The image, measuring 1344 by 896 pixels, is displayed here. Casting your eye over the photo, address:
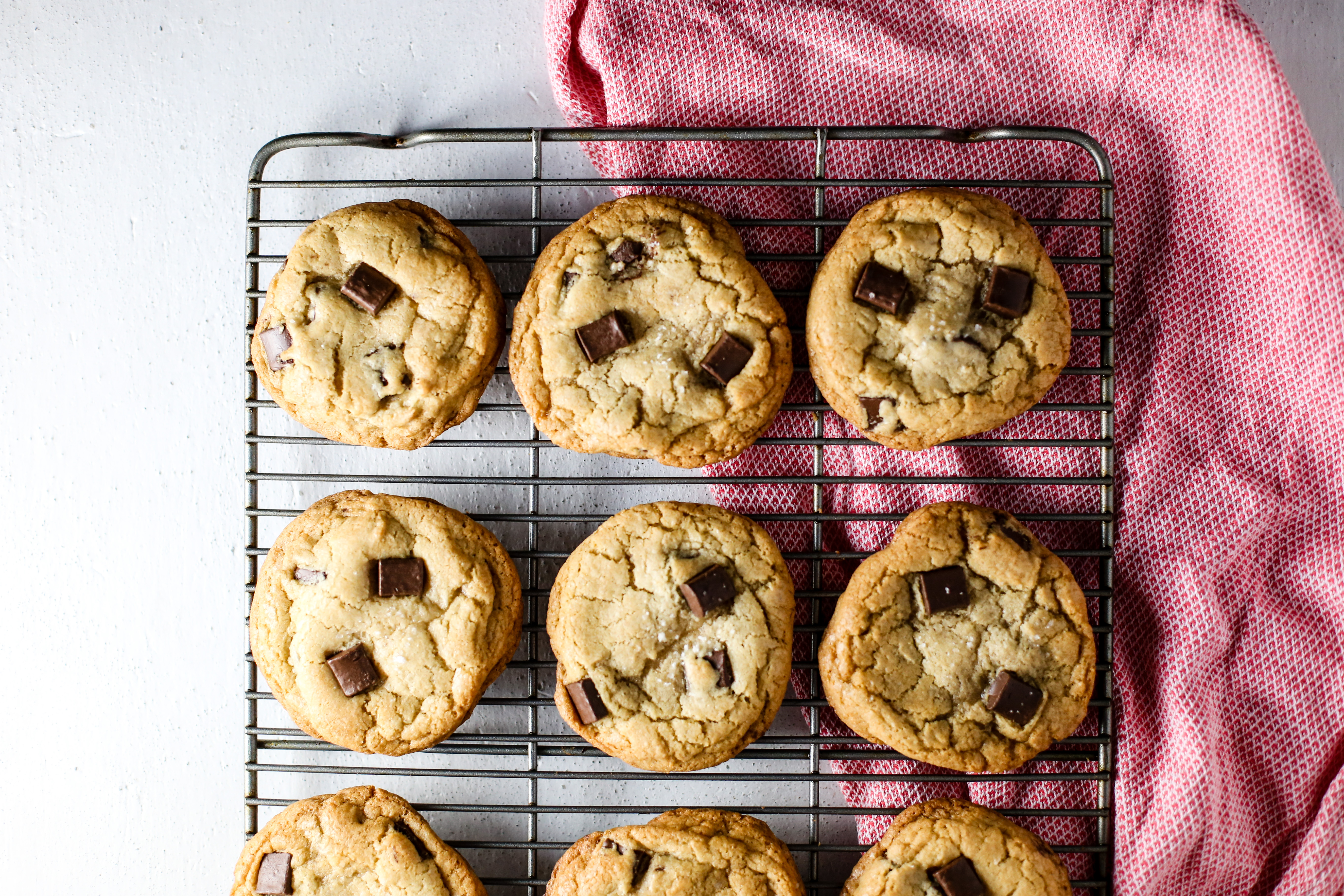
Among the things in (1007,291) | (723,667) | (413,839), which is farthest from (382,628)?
(1007,291)

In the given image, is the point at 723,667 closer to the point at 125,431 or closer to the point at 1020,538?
the point at 1020,538

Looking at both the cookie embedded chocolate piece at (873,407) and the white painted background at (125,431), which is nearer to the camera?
the cookie embedded chocolate piece at (873,407)

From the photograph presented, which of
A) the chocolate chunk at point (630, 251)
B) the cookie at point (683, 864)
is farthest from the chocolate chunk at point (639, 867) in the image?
the chocolate chunk at point (630, 251)

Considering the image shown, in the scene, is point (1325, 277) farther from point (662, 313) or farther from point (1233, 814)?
point (662, 313)

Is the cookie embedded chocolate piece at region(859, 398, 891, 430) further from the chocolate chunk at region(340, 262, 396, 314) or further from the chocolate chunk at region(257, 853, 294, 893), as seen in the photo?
the chocolate chunk at region(257, 853, 294, 893)

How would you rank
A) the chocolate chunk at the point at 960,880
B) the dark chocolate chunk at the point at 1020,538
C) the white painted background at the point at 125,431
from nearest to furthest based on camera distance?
1. the chocolate chunk at the point at 960,880
2. the dark chocolate chunk at the point at 1020,538
3. the white painted background at the point at 125,431

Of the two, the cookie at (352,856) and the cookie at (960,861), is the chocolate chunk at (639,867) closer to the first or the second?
the cookie at (352,856)
